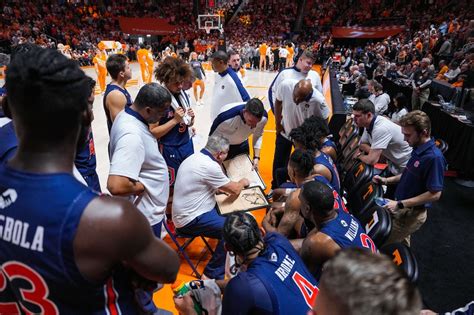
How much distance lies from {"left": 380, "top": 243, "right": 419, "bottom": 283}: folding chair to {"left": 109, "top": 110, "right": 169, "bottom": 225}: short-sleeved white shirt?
1.70 m

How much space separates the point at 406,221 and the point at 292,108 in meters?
1.96

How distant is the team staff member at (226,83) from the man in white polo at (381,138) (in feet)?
4.88

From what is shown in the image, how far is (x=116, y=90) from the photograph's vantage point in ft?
11.1

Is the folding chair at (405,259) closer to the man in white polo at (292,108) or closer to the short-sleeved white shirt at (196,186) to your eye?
the short-sleeved white shirt at (196,186)

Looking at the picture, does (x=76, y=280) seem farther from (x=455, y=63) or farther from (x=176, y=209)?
(x=455, y=63)

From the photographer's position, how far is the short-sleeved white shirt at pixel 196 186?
114 inches

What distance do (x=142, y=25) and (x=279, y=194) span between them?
28028 millimetres

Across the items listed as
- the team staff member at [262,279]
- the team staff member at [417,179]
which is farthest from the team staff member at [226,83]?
the team staff member at [262,279]

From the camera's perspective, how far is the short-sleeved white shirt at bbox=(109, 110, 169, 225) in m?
2.32

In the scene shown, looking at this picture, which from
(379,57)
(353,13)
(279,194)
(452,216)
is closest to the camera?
(279,194)

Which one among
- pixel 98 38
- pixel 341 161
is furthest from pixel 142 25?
pixel 341 161

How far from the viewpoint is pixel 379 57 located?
14.6 metres

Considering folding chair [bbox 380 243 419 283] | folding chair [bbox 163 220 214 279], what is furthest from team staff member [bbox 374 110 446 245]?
folding chair [bbox 163 220 214 279]

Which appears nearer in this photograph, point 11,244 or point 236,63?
point 11,244
